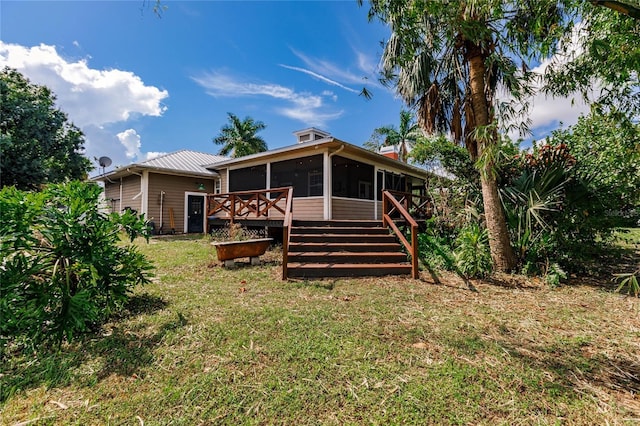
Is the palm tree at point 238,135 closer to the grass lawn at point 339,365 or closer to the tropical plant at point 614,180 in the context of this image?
the grass lawn at point 339,365

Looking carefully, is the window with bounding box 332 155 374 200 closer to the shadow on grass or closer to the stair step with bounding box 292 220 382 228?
the stair step with bounding box 292 220 382 228

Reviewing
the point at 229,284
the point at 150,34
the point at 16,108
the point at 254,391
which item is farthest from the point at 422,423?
the point at 16,108

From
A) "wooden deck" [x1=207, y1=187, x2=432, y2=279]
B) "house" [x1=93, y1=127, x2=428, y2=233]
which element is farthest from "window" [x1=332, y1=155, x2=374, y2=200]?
"wooden deck" [x1=207, y1=187, x2=432, y2=279]

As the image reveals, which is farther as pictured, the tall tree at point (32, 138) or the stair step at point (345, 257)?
the tall tree at point (32, 138)

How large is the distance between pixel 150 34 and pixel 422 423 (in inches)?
270

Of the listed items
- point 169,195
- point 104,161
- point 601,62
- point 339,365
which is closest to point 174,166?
point 169,195

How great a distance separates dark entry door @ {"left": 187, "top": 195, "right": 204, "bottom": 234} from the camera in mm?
14648

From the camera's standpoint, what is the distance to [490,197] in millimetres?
5469

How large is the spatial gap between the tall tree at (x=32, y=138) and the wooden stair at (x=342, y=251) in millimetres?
11704

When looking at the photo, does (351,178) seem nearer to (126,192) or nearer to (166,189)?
(166,189)

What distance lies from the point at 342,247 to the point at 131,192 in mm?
13346

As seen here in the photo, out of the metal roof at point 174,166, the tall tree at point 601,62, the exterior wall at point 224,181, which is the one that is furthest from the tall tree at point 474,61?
the metal roof at point 174,166

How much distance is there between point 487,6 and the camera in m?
3.01

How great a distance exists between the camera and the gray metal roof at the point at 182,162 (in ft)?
45.2
